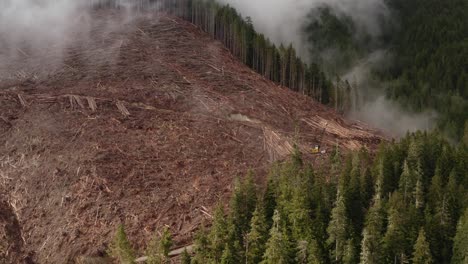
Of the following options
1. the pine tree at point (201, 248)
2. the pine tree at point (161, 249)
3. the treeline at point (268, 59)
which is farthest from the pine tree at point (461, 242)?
the treeline at point (268, 59)

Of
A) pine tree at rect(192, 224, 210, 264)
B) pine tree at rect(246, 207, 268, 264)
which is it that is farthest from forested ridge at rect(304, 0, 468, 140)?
pine tree at rect(192, 224, 210, 264)

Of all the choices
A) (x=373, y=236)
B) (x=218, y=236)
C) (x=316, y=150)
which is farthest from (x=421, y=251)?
(x=316, y=150)

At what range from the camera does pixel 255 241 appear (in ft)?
145

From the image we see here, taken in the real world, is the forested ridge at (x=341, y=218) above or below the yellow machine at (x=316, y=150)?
below

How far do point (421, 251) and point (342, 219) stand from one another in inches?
226

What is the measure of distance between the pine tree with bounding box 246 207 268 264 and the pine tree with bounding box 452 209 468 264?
539 inches

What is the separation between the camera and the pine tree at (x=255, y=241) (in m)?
44.0

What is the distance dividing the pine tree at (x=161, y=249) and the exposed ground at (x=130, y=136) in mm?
2668

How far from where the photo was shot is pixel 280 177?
48938mm

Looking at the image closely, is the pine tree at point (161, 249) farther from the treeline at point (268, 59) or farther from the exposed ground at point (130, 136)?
the treeline at point (268, 59)

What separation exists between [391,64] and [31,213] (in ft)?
278

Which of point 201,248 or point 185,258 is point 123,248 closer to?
point 185,258

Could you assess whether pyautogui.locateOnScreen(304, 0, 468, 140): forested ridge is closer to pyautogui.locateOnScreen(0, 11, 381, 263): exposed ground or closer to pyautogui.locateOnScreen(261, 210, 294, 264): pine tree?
pyautogui.locateOnScreen(0, 11, 381, 263): exposed ground

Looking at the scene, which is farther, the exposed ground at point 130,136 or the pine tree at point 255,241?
the exposed ground at point 130,136
